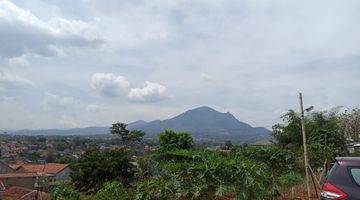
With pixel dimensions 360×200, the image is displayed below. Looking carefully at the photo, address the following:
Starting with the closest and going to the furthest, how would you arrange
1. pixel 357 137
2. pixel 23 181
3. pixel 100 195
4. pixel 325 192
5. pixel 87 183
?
1. pixel 325 192
2. pixel 100 195
3. pixel 357 137
4. pixel 87 183
5. pixel 23 181

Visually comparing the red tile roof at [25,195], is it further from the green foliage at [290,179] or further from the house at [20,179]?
the house at [20,179]

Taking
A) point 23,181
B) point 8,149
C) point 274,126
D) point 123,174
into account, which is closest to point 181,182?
point 274,126

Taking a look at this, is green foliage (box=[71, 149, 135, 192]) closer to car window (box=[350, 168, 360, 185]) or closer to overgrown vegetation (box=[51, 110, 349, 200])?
overgrown vegetation (box=[51, 110, 349, 200])

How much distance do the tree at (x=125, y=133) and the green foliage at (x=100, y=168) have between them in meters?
5.08

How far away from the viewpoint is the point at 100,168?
2998 centimetres

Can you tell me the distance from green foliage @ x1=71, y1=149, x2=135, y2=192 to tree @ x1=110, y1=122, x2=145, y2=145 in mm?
5082

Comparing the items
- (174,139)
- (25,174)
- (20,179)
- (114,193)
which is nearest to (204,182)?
(114,193)

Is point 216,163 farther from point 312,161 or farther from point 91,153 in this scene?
point 91,153

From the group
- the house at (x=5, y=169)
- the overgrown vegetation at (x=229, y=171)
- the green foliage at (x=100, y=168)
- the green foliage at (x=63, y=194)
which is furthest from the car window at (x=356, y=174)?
the house at (x=5, y=169)

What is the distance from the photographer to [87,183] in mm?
30562

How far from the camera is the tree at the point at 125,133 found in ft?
119

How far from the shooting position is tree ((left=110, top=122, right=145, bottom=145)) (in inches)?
1431

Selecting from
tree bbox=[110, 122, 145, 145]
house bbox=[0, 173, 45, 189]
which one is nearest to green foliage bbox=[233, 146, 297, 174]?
tree bbox=[110, 122, 145, 145]

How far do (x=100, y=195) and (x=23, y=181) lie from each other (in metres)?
53.8
